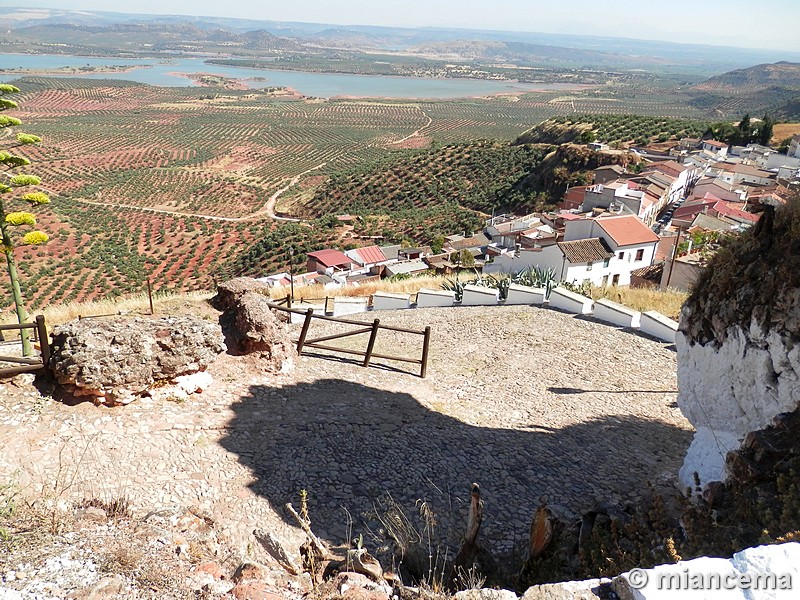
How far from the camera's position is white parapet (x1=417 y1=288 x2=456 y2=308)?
49.8 ft

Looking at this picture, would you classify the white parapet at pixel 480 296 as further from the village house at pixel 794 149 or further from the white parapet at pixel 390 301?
the village house at pixel 794 149

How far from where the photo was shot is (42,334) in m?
7.20

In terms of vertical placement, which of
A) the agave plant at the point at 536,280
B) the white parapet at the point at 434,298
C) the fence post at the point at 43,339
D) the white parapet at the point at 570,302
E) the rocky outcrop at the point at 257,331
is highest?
the fence post at the point at 43,339

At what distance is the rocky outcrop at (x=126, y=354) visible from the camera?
7059 millimetres

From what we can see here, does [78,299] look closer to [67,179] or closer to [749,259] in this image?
[749,259]

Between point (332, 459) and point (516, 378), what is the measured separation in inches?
172

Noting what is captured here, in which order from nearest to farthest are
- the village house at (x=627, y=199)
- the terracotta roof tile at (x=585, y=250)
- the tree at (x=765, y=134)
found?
the terracotta roof tile at (x=585, y=250), the village house at (x=627, y=199), the tree at (x=765, y=134)

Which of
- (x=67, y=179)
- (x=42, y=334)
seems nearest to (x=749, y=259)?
(x=42, y=334)

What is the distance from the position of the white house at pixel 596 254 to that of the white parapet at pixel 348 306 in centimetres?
1115

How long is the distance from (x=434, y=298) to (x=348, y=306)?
2.19 m

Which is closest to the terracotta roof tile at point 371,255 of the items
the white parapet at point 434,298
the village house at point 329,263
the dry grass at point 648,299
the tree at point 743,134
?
the village house at point 329,263

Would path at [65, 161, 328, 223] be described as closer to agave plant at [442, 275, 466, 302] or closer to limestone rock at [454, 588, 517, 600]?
agave plant at [442, 275, 466, 302]

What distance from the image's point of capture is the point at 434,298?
600 inches

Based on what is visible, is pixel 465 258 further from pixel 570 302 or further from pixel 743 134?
pixel 743 134
